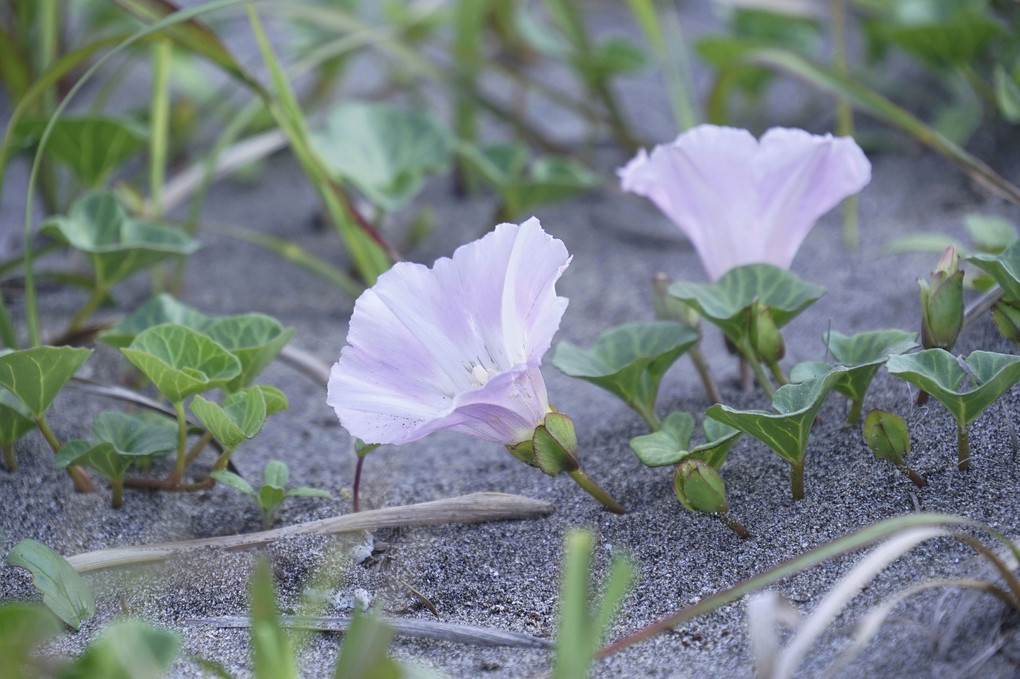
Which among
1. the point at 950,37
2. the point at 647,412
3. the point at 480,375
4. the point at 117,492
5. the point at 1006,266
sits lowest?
the point at 117,492

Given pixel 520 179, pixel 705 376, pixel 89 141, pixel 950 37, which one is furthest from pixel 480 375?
pixel 950 37

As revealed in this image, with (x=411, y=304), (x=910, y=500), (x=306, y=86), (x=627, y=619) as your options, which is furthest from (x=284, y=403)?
(x=306, y=86)

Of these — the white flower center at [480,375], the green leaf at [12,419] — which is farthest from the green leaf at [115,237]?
the white flower center at [480,375]

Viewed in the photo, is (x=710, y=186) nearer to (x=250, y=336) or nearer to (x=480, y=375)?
(x=480, y=375)

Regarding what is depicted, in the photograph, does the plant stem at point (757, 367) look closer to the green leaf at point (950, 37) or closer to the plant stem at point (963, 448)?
the plant stem at point (963, 448)

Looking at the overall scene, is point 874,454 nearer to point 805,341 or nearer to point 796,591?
point 796,591

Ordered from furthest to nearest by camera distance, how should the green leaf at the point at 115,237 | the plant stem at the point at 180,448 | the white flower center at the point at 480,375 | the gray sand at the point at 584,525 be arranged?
1. the green leaf at the point at 115,237
2. the plant stem at the point at 180,448
3. the white flower center at the point at 480,375
4. the gray sand at the point at 584,525
